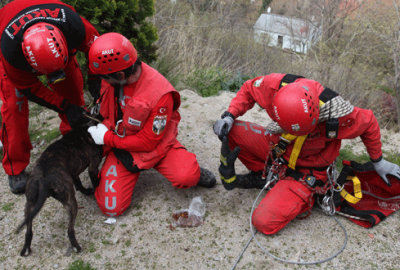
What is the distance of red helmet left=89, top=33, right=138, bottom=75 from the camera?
7.88 ft

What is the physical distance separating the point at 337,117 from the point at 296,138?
0.41m

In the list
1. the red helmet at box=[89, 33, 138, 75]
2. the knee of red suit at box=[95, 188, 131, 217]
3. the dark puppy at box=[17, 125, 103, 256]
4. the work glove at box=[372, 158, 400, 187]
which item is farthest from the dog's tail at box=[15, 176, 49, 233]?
the work glove at box=[372, 158, 400, 187]

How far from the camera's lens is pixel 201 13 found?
358 inches

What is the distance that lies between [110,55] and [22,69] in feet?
2.97

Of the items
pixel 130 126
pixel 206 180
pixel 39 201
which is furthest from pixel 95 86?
pixel 206 180

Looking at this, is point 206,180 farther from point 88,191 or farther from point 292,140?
point 88,191

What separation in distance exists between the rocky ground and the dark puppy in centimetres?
19

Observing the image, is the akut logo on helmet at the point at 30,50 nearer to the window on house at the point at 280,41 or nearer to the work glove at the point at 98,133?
the work glove at the point at 98,133

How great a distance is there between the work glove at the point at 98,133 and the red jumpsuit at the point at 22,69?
52cm

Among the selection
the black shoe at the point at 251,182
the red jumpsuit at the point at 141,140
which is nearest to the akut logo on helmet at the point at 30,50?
the red jumpsuit at the point at 141,140

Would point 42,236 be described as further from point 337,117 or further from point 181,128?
point 337,117

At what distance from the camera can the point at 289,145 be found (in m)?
2.80

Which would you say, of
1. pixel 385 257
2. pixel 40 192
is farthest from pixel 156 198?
pixel 385 257

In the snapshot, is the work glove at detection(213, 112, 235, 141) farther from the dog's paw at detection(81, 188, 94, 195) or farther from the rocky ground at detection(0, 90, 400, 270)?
the dog's paw at detection(81, 188, 94, 195)
